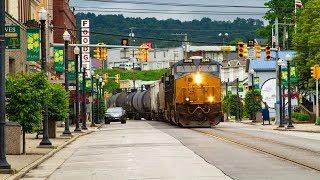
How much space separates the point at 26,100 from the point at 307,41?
55.0m

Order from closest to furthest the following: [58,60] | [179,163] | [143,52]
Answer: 1. [179,163]
2. [143,52]
3. [58,60]

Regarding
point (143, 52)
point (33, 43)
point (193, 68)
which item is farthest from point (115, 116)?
point (33, 43)

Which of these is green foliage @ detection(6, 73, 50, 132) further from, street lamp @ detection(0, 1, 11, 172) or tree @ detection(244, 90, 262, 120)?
tree @ detection(244, 90, 262, 120)

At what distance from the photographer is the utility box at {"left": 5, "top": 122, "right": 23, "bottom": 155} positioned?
28.6m

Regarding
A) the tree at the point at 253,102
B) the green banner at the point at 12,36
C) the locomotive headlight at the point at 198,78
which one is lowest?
the tree at the point at 253,102

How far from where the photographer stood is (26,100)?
28875mm

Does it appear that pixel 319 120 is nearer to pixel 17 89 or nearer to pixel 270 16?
pixel 17 89

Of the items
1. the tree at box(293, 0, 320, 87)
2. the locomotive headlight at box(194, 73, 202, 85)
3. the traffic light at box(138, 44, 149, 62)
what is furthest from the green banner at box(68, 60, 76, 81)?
the tree at box(293, 0, 320, 87)

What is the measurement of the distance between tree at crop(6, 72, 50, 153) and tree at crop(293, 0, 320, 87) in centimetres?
5021

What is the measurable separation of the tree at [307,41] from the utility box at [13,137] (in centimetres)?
5077

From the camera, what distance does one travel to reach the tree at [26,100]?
28875mm

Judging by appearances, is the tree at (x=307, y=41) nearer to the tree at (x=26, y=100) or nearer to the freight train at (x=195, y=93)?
the freight train at (x=195, y=93)

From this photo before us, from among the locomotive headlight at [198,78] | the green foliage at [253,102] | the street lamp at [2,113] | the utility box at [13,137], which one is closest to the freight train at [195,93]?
the locomotive headlight at [198,78]

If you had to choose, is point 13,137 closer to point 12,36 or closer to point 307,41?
point 12,36
